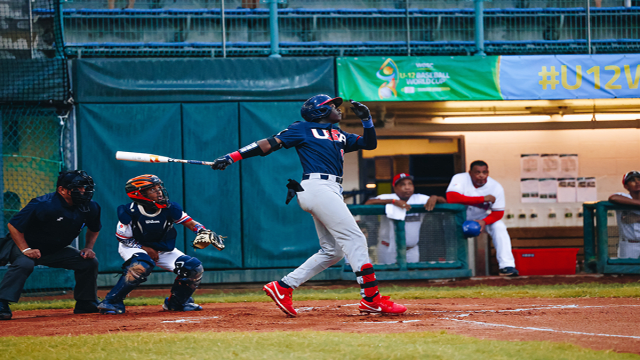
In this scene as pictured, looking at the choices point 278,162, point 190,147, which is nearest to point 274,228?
point 278,162

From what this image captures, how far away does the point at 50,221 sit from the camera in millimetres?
7754

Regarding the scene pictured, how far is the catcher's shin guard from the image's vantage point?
6.28 metres

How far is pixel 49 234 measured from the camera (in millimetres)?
7863

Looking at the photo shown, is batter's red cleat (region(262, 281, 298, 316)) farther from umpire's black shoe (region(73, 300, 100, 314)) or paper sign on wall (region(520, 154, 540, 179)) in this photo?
paper sign on wall (region(520, 154, 540, 179))

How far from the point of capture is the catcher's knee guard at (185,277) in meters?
7.48

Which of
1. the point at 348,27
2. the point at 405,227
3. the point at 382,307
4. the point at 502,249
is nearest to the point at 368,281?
the point at 382,307

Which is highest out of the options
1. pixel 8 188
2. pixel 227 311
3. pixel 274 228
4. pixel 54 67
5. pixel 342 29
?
pixel 342 29

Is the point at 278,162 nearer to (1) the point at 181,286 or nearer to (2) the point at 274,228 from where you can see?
(2) the point at 274,228

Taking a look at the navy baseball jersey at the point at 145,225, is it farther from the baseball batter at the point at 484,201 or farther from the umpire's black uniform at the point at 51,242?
the baseball batter at the point at 484,201

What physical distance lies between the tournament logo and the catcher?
14.6 feet

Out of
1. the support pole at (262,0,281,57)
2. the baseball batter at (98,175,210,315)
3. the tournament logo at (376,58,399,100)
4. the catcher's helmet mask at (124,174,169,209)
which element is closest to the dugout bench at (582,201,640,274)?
the tournament logo at (376,58,399,100)

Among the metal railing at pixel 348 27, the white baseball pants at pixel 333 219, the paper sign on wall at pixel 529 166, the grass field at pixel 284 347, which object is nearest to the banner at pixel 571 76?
the metal railing at pixel 348 27

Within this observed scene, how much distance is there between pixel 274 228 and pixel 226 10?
4097 mm

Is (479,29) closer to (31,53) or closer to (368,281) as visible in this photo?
(368,281)
